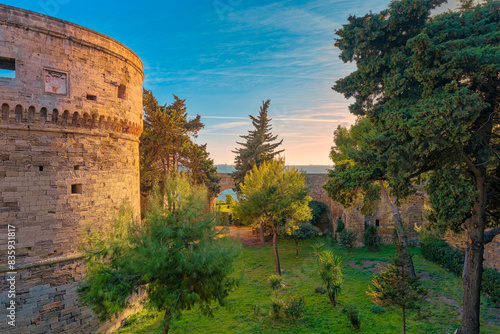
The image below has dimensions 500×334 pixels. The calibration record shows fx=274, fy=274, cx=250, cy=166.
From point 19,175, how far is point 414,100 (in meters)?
12.8

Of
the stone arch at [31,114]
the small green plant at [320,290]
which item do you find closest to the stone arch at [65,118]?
the stone arch at [31,114]

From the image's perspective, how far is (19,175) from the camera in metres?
8.87

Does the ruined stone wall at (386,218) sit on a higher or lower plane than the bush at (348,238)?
higher

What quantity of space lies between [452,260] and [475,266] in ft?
27.9

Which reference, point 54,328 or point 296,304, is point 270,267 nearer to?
point 296,304

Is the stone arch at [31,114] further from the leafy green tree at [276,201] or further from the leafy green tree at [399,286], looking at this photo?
the leafy green tree at [399,286]

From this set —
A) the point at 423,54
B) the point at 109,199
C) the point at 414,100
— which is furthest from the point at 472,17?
the point at 109,199

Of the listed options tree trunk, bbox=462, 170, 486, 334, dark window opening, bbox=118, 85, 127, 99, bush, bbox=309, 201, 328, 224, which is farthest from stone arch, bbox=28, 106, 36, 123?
bush, bbox=309, 201, 328, 224

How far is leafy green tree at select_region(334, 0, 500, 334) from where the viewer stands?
733 cm

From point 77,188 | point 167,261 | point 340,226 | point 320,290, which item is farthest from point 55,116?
point 340,226

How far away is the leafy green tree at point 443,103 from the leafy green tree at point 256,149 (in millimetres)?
18875

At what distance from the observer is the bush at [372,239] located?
21.0m

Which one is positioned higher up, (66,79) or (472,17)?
(472,17)

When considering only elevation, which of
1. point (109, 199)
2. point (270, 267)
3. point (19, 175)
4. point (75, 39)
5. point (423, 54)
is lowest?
point (270, 267)
